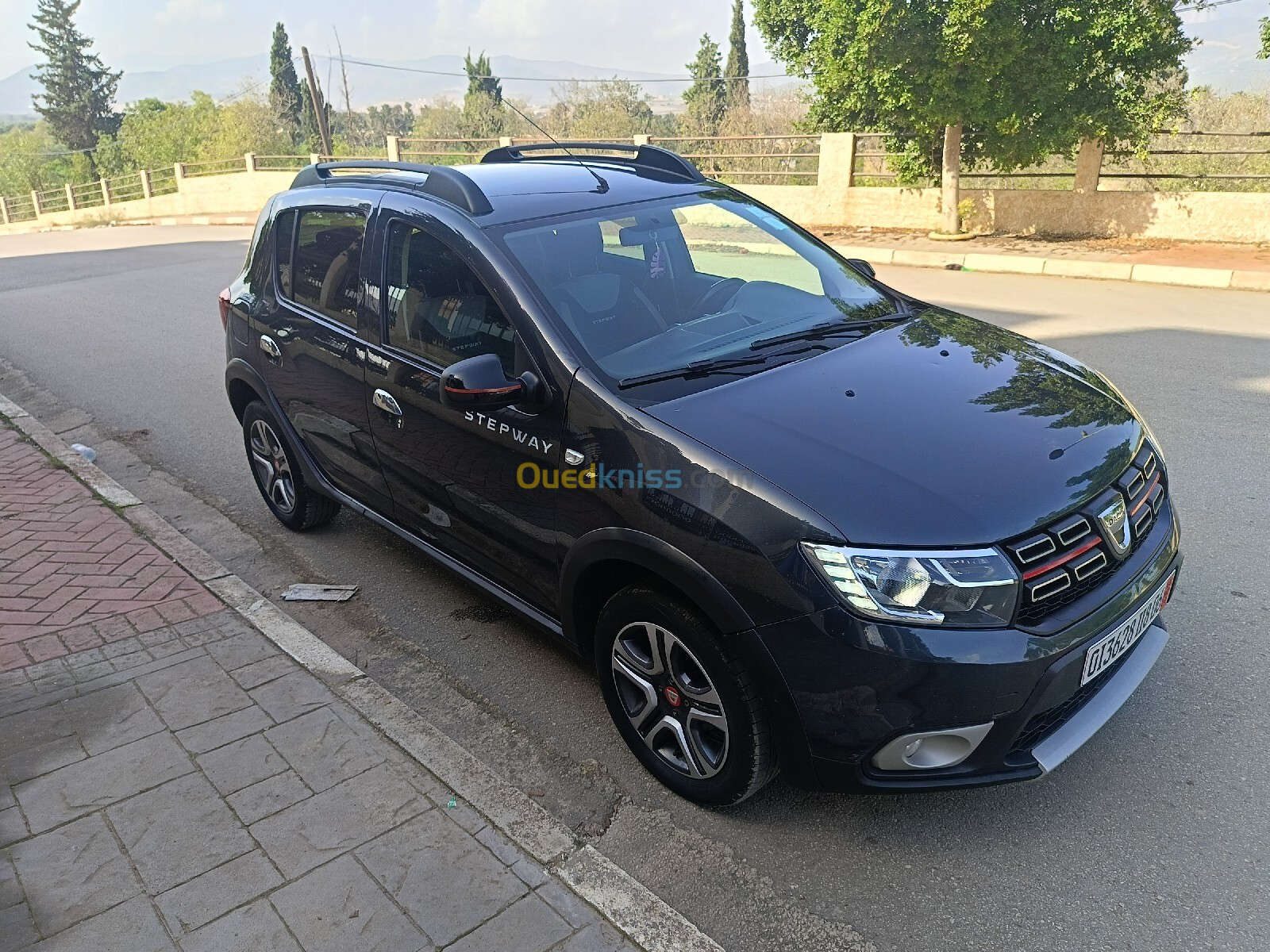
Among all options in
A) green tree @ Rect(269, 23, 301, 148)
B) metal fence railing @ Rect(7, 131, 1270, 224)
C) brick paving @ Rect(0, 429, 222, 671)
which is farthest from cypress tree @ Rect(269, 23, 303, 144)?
brick paving @ Rect(0, 429, 222, 671)

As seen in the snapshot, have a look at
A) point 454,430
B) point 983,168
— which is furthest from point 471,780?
point 983,168

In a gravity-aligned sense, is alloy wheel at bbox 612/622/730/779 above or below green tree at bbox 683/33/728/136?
below

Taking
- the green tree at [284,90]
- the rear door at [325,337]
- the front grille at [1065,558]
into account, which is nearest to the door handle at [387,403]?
the rear door at [325,337]

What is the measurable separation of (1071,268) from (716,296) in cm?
1026

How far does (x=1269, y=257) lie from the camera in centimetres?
1213

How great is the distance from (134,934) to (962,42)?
46.0ft

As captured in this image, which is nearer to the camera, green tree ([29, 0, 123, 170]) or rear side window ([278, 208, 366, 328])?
rear side window ([278, 208, 366, 328])

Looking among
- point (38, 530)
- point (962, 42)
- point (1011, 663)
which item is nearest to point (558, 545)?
point (1011, 663)

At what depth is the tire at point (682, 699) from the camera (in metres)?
2.55

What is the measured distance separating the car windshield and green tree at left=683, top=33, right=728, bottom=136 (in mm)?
50710

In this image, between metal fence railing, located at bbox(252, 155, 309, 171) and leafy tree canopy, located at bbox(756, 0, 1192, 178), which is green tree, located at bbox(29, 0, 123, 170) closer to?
metal fence railing, located at bbox(252, 155, 309, 171)

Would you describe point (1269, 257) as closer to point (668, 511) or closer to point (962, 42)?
point (962, 42)

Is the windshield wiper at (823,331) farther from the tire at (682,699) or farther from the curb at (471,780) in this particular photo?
the curb at (471,780)

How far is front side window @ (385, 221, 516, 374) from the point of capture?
317 cm
